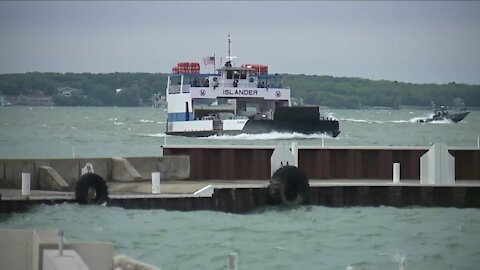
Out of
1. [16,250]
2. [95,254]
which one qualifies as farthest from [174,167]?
[95,254]

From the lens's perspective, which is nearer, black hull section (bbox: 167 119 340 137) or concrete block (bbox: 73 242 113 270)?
concrete block (bbox: 73 242 113 270)

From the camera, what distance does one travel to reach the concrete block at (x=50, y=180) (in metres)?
30.4

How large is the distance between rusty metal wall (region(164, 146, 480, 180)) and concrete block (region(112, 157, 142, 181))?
1783mm

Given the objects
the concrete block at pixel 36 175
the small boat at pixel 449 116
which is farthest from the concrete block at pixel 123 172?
the small boat at pixel 449 116

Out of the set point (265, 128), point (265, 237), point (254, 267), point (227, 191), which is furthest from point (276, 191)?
point (265, 128)

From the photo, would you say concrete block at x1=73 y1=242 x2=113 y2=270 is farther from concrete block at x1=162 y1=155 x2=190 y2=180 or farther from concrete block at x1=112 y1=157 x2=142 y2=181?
concrete block at x1=162 y1=155 x2=190 y2=180

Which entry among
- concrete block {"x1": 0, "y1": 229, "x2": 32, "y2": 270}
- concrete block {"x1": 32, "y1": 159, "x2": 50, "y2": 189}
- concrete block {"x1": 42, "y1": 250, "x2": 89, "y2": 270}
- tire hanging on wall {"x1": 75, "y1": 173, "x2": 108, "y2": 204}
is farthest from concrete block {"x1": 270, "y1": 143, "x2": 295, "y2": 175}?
concrete block {"x1": 42, "y1": 250, "x2": 89, "y2": 270}

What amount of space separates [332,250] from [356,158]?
8.75 metres

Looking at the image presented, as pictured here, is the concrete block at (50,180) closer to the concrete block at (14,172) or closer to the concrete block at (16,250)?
the concrete block at (14,172)

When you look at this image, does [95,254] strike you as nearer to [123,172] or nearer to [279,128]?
[123,172]

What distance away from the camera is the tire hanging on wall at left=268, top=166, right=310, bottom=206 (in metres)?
30.5

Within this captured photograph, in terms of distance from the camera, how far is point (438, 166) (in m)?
31.8

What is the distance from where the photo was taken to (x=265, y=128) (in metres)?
78.2

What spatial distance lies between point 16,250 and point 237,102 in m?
67.3
